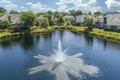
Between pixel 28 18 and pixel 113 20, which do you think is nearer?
pixel 113 20

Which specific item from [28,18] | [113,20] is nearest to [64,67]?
[113,20]

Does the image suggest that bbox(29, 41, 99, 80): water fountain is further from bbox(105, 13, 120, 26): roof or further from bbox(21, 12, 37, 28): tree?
bbox(21, 12, 37, 28): tree

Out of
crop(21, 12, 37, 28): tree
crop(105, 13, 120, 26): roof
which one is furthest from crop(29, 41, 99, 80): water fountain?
crop(21, 12, 37, 28): tree

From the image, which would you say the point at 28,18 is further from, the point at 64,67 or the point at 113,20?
the point at 64,67

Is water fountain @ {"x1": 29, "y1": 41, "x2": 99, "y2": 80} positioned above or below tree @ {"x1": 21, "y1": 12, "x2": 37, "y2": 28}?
below

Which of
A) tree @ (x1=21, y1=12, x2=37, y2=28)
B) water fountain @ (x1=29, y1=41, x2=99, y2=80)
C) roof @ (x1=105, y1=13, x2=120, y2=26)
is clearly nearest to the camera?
water fountain @ (x1=29, y1=41, x2=99, y2=80)

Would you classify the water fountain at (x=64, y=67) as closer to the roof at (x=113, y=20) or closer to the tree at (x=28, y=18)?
the roof at (x=113, y=20)

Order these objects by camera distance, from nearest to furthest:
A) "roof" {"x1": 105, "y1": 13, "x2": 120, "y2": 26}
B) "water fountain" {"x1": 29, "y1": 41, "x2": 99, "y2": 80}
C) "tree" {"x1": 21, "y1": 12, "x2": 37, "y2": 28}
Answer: "water fountain" {"x1": 29, "y1": 41, "x2": 99, "y2": 80}
"roof" {"x1": 105, "y1": 13, "x2": 120, "y2": 26}
"tree" {"x1": 21, "y1": 12, "x2": 37, "y2": 28}

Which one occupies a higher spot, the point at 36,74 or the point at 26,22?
the point at 26,22

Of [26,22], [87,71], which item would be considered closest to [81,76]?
[87,71]

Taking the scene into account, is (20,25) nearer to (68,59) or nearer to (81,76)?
(68,59)

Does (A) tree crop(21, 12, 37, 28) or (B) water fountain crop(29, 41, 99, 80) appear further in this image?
(A) tree crop(21, 12, 37, 28)
